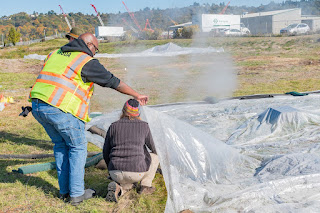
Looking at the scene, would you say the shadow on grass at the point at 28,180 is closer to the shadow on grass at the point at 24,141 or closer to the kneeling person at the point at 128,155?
the kneeling person at the point at 128,155

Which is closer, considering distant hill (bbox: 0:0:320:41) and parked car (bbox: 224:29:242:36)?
parked car (bbox: 224:29:242:36)

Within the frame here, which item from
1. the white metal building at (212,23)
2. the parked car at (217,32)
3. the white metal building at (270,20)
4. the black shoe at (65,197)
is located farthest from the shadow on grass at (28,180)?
the white metal building at (212,23)

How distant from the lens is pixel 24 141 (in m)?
5.70

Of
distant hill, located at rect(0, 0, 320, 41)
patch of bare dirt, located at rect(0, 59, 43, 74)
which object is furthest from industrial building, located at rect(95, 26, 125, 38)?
patch of bare dirt, located at rect(0, 59, 43, 74)

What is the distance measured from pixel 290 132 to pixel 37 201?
345 cm

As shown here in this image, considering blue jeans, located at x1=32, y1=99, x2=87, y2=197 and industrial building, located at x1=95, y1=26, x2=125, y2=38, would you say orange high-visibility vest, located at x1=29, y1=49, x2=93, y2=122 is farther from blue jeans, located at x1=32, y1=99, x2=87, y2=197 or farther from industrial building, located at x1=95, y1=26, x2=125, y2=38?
industrial building, located at x1=95, y1=26, x2=125, y2=38

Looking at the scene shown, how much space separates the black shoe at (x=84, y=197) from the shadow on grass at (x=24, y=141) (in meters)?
2.22

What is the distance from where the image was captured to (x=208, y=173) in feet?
11.7

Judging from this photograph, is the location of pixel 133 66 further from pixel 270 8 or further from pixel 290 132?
pixel 270 8

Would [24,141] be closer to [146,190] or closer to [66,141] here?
[66,141]

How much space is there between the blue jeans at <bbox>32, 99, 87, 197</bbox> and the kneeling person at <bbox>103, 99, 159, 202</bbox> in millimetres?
280

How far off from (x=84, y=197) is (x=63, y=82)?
3.57 feet

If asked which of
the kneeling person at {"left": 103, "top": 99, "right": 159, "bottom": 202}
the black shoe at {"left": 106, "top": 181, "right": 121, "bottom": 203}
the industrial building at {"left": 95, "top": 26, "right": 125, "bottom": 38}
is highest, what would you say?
the industrial building at {"left": 95, "top": 26, "right": 125, "bottom": 38}

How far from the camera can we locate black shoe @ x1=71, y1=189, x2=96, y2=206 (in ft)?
10.4
